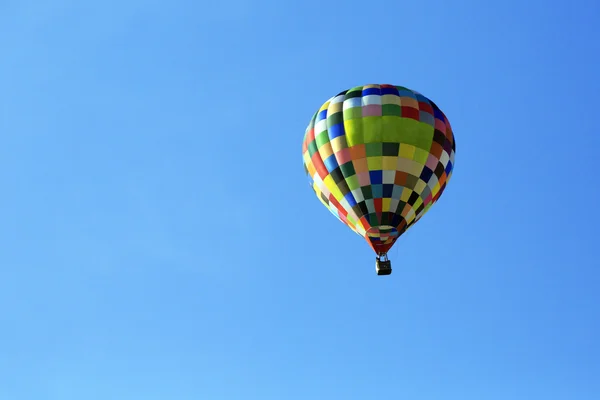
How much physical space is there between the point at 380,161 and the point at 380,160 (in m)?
0.04

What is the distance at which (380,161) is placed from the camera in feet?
102

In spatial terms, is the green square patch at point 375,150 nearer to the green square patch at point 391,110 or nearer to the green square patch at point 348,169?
the green square patch at point 348,169

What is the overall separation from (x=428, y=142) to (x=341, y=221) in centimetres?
387

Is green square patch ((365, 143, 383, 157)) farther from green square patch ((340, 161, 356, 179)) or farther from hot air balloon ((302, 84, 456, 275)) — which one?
green square patch ((340, 161, 356, 179))

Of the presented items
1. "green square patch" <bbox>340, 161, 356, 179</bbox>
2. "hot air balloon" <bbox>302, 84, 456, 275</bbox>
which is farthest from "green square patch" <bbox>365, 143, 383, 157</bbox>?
"green square patch" <bbox>340, 161, 356, 179</bbox>

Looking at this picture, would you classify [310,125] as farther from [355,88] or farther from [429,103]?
[429,103]

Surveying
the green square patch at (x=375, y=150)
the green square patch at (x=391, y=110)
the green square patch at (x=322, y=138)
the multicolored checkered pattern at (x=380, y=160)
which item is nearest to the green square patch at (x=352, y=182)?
the multicolored checkered pattern at (x=380, y=160)

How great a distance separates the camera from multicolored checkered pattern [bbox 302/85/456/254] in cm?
3097

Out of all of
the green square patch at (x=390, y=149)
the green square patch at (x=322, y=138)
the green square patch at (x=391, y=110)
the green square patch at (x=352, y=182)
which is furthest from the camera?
the green square patch at (x=322, y=138)

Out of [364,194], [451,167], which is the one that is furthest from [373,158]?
[451,167]

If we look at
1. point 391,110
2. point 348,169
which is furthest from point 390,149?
point 348,169

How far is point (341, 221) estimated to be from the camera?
32406 mm

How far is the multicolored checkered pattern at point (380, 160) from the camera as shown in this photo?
102 ft

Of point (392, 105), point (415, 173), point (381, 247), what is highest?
point (392, 105)
